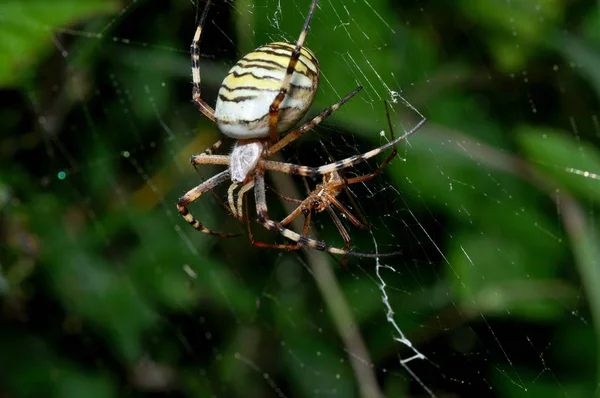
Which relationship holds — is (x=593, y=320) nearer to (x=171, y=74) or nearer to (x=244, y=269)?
(x=244, y=269)

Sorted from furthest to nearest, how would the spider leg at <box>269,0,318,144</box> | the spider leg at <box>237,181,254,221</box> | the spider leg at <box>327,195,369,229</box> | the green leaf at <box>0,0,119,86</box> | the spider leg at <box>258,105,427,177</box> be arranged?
1. the green leaf at <box>0,0,119,86</box>
2. the spider leg at <box>237,181,254,221</box>
3. the spider leg at <box>327,195,369,229</box>
4. the spider leg at <box>258,105,427,177</box>
5. the spider leg at <box>269,0,318,144</box>

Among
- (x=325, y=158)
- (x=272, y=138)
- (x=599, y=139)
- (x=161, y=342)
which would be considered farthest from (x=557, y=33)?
(x=161, y=342)

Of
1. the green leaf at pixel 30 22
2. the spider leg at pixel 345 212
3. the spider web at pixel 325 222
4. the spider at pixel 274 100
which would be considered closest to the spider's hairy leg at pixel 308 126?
the spider at pixel 274 100

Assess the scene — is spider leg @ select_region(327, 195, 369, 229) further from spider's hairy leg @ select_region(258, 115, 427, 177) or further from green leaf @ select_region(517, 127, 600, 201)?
green leaf @ select_region(517, 127, 600, 201)

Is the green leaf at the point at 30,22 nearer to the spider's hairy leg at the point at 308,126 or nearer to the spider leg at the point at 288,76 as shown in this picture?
the spider's hairy leg at the point at 308,126

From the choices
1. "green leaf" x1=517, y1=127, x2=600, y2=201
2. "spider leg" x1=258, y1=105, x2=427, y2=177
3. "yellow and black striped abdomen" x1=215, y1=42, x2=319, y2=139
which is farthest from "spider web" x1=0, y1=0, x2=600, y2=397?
Result: "yellow and black striped abdomen" x1=215, y1=42, x2=319, y2=139

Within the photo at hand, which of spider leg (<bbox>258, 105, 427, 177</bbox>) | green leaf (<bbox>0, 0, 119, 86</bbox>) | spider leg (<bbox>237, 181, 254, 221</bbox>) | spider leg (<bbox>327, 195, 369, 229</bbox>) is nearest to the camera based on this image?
spider leg (<bbox>258, 105, 427, 177</bbox>)
